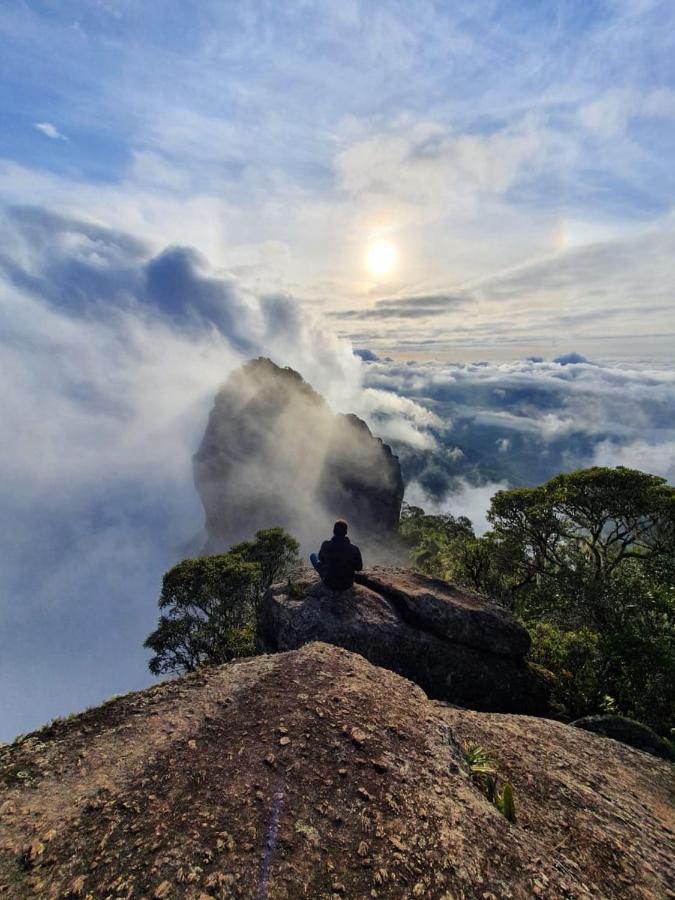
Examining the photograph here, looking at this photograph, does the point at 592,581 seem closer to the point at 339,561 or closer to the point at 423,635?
the point at 423,635

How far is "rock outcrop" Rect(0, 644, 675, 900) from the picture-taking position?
20.0ft

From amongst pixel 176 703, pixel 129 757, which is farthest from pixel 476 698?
pixel 129 757

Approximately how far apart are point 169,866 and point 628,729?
1363cm

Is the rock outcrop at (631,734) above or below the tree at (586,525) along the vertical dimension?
below

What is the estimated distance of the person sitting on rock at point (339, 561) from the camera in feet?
55.1

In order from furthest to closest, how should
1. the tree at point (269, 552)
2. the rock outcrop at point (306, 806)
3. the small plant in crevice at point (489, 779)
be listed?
the tree at point (269, 552), the small plant in crevice at point (489, 779), the rock outcrop at point (306, 806)

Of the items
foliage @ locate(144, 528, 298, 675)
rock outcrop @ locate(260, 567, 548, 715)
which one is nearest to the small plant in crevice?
rock outcrop @ locate(260, 567, 548, 715)

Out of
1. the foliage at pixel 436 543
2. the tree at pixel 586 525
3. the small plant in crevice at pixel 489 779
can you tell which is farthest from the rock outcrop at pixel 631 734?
the foliage at pixel 436 543

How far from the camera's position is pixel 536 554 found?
26469 mm

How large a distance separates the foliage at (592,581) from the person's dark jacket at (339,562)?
9981 millimetres

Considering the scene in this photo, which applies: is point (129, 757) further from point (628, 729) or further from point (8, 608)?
point (8, 608)

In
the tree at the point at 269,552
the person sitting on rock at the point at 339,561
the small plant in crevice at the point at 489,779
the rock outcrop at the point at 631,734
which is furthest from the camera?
the tree at the point at 269,552

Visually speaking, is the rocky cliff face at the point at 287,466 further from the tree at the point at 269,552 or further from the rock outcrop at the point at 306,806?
the rock outcrop at the point at 306,806

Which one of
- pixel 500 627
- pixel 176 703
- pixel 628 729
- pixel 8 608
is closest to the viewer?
pixel 176 703
